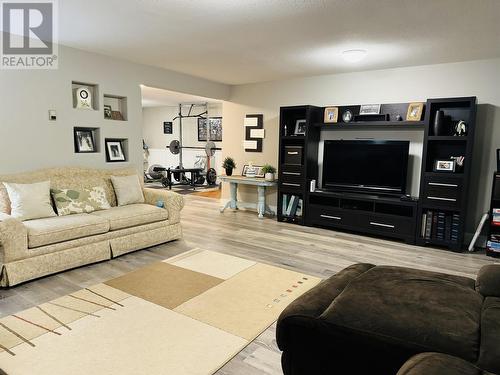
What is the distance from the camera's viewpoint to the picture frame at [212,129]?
10.2 meters

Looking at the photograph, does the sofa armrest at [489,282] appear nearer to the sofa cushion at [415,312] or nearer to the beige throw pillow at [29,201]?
the sofa cushion at [415,312]

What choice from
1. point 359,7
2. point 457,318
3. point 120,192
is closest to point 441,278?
point 457,318

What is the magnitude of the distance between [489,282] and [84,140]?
4520mm

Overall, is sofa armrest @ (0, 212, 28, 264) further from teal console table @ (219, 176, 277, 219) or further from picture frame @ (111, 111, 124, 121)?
teal console table @ (219, 176, 277, 219)

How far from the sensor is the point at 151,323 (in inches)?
97.9

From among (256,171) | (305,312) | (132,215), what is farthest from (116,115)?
(305,312)

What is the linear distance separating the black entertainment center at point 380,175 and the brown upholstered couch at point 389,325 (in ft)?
9.15

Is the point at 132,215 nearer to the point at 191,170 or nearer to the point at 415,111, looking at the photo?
the point at 415,111

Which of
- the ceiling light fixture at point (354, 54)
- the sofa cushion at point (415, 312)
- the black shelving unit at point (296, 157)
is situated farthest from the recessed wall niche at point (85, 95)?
the sofa cushion at point (415, 312)

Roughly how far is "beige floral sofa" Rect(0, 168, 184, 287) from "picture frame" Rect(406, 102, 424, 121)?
3344mm

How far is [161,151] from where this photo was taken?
11.5 metres

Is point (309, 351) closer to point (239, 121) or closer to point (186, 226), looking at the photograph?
point (186, 226)

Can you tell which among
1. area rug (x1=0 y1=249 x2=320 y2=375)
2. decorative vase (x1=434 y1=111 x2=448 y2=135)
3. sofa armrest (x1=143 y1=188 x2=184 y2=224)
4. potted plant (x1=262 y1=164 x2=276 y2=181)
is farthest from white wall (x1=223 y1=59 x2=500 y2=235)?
area rug (x1=0 y1=249 x2=320 y2=375)

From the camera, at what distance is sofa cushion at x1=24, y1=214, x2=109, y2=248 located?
3171mm
